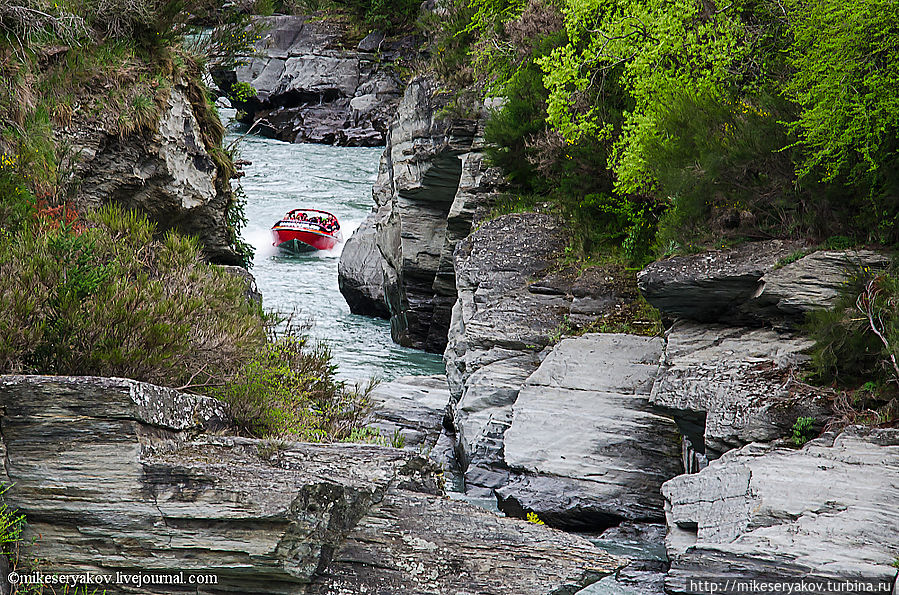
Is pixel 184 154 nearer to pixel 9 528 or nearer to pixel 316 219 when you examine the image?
pixel 9 528

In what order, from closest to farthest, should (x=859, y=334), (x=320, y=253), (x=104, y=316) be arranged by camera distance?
(x=104, y=316) < (x=859, y=334) < (x=320, y=253)

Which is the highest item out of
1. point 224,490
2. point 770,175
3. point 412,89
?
point 412,89

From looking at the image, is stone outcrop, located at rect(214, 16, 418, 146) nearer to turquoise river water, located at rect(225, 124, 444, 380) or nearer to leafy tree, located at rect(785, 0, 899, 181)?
turquoise river water, located at rect(225, 124, 444, 380)

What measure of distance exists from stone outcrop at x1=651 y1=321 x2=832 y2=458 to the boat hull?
2109 centimetres

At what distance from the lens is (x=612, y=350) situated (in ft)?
40.6

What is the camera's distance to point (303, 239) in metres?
29.7

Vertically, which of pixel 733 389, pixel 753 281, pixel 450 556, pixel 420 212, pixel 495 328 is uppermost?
pixel 753 281

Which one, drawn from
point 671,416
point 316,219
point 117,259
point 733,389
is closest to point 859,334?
point 733,389

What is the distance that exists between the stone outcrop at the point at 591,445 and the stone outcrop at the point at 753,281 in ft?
4.89

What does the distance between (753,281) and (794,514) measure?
4036 millimetres

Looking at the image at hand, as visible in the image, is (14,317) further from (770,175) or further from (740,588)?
(770,175)

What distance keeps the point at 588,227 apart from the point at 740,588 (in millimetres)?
10590

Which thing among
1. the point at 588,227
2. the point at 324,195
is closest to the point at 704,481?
the point at 588,227

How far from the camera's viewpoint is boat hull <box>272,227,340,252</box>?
2955 centimetres
